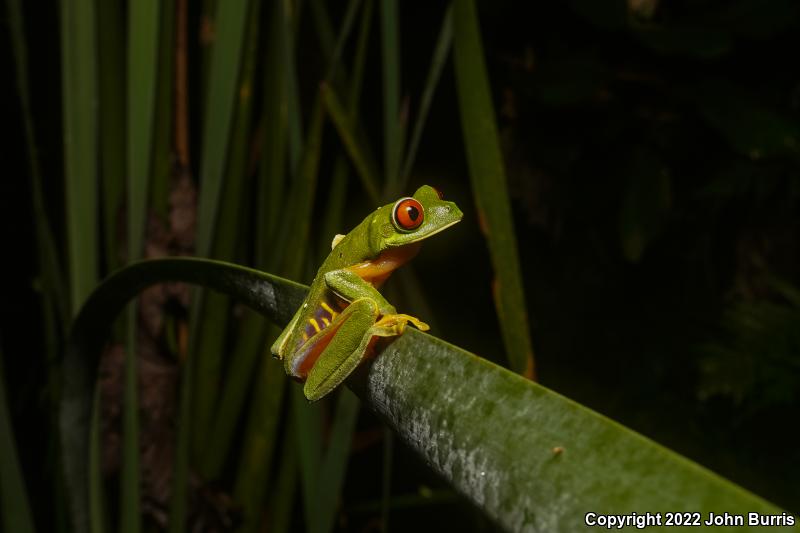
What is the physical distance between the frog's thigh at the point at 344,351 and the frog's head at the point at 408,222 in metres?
0.10

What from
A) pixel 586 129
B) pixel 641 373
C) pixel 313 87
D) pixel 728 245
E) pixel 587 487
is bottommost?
pixel 641 373

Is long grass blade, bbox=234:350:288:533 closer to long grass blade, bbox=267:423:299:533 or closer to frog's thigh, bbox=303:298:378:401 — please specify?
long grass blade, bbox=267:423:299:533

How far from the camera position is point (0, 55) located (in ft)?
5.35

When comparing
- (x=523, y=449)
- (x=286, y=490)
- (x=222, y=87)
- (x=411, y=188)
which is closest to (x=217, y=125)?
(x=222, y=87)

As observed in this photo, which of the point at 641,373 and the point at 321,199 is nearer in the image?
the point at 321,199

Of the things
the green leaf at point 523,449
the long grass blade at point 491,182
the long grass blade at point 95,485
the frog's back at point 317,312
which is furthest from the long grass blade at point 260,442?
the green leaf at point 523,449

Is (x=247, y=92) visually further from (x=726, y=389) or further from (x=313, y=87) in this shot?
(x=726, y=389)

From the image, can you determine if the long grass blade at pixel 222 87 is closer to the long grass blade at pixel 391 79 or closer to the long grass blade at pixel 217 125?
the long grass blade at pixel 217 125

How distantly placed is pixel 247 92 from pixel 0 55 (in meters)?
0.91

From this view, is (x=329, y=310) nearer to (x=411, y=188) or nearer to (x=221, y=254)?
(x=221, y=254)

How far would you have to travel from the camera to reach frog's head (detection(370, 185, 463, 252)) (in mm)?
644

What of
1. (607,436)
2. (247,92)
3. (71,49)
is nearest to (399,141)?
(247,92)

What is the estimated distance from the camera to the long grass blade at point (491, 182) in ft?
2.14

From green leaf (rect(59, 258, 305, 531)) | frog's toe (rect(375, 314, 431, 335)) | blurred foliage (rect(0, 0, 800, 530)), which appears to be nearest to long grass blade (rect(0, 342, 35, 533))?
green leaf (rect(59, 258, 305, 531))
